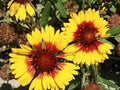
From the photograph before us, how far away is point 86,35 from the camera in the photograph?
2.05 m

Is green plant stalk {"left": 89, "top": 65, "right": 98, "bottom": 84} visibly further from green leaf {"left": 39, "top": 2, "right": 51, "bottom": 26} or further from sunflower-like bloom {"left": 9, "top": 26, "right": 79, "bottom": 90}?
green leaf {"left": 39, "top": 2, "right": 51, "bottom": 26}

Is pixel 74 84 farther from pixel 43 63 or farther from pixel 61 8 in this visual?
pixel 61 8

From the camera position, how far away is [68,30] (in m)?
2.02

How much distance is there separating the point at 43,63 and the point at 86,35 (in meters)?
0.23

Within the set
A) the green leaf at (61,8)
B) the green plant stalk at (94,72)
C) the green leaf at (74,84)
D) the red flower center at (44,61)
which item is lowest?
the green leaf at (74,84)

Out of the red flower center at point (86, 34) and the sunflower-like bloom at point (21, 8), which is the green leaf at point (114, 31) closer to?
the red flower center at point (86, 34)

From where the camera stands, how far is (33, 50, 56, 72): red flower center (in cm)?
202

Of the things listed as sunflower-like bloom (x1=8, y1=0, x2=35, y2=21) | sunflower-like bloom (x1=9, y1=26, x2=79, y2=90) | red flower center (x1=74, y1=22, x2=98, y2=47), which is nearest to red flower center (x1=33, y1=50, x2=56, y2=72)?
sunflower-like bloom (x1=9, y1=26, x2=79, y2=90)

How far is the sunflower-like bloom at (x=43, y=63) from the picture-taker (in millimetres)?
1964


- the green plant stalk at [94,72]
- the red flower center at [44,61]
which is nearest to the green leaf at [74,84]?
the green plant stalk at [94,72]

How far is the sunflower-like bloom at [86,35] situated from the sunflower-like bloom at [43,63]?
5cm

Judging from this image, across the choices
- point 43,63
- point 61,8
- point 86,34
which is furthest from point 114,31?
point 43,63

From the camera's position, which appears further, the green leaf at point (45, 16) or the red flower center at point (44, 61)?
the green leaf at point (45, 16)

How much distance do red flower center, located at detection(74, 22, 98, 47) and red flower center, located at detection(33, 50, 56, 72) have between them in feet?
0.45
